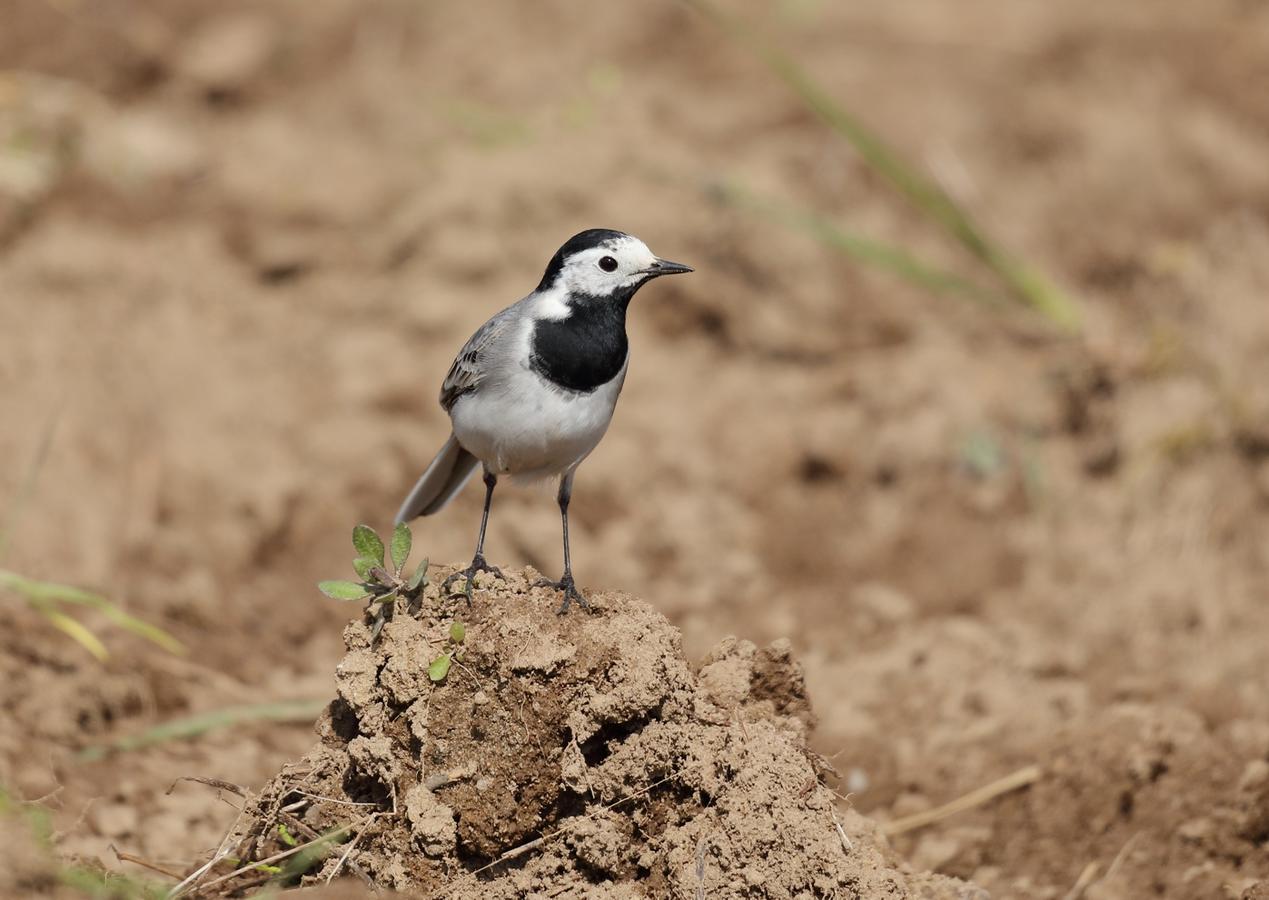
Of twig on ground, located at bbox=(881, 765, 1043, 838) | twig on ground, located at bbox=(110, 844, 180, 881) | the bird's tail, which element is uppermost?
the bird's tail

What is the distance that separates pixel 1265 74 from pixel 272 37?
8314 millimetres

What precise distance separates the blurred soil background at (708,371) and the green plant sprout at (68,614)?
114mm

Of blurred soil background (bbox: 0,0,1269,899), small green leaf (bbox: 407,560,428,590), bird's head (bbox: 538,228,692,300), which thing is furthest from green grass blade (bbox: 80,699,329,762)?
bird's head (bbox: 538,228,692,300)

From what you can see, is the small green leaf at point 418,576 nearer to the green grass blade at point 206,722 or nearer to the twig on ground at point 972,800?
the green grass blade at point 206,722

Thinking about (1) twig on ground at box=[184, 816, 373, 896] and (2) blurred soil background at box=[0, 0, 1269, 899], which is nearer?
(1) twig on ground at box=[184, 816, 373, 896]

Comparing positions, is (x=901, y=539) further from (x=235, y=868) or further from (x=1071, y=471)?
(x=235, y=868)

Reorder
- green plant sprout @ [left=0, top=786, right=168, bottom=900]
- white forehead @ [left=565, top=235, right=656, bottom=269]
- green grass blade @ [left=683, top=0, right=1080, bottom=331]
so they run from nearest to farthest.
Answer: green plant sprout @ [left=0, top=786, right=168, bottom=900]
white forehead @ [left=565, top=235, right=656, bottom=269]
green grass blade @ [left=683, top=0, right=1080, bottom=331]

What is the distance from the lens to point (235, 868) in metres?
4.49

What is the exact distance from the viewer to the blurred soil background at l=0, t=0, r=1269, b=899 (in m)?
6.46

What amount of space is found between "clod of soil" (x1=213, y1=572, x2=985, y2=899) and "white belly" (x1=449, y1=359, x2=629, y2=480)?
89 cm

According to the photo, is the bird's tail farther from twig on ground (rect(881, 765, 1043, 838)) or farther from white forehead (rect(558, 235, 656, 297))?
twig on ground (rect(881, 765, 1043, 838))

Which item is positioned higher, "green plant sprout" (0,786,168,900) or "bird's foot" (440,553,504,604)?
"bird's foot" (440,553,504,604)

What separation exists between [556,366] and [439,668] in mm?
1375

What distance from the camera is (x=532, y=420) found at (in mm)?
5199
